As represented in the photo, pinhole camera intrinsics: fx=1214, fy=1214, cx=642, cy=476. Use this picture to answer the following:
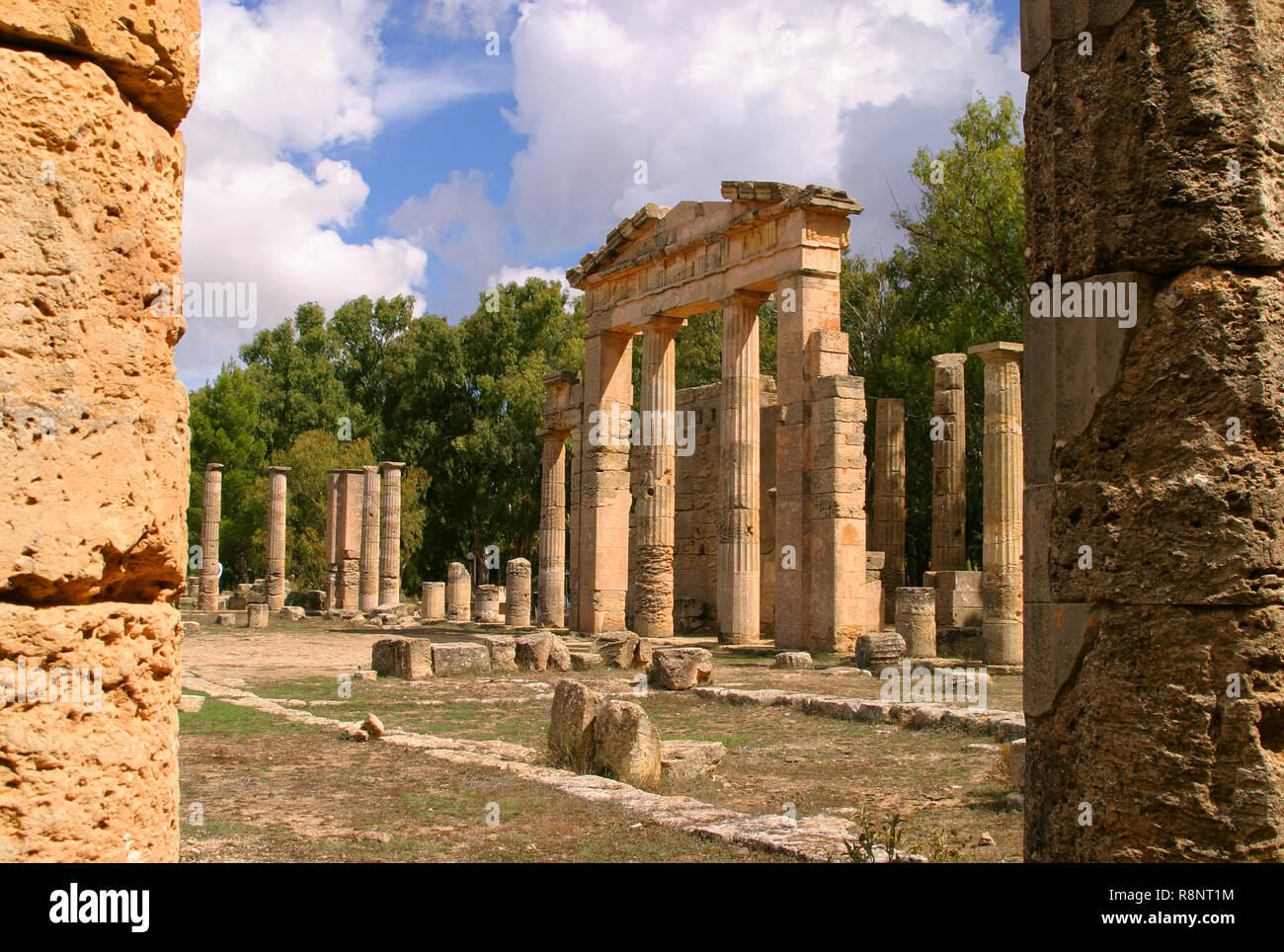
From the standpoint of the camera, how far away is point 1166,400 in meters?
3.78

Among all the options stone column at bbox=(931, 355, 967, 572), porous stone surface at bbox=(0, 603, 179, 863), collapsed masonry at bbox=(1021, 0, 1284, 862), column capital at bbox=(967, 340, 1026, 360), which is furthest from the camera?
stone column at bbox=(931, 355, 967, 572)

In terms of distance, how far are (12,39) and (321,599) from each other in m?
37.7

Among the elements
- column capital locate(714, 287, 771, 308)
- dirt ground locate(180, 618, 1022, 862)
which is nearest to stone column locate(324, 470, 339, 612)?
column capital locate(714, 287, 771, 308)

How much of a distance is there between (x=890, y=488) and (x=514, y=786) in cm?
1844

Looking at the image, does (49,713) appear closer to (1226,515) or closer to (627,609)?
(1226,515)

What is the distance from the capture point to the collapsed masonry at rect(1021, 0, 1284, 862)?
3.60 meters

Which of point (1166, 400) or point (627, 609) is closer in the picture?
point (1166, 400)

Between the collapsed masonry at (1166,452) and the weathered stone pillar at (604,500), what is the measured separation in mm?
21247

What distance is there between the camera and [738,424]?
72.1 feet

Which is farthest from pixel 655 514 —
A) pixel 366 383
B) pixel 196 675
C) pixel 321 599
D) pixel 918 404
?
pixel 366 383

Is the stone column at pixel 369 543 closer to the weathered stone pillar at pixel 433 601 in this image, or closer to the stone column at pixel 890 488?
the weathered stone pillar at pixel 433 601

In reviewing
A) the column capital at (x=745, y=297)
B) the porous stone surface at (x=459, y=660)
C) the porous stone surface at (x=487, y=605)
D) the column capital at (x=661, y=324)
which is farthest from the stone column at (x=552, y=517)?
→ the porous stone surface at (x=459, y=660)

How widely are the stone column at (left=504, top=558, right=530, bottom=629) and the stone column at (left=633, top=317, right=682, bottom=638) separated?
639 centimetres

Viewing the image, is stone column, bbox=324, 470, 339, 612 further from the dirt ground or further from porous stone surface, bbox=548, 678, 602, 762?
porous stone surface, bbox=548, 678, 602, 762
